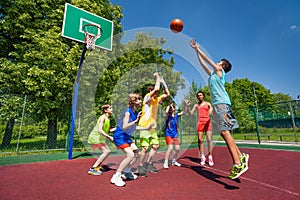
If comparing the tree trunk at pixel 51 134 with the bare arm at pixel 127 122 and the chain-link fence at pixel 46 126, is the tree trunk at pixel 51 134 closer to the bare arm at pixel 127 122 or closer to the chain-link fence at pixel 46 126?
the chain-link fence at pixel 46 126

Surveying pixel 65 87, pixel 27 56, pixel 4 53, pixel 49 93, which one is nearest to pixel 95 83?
pixel 65 87

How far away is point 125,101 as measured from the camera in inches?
428

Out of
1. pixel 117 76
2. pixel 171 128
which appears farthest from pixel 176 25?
pixel 117 76

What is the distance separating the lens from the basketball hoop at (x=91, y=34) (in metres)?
6.33

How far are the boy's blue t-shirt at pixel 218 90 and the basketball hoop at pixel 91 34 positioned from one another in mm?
5026

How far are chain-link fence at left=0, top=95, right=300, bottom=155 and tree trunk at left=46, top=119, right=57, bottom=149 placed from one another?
0.29 feet

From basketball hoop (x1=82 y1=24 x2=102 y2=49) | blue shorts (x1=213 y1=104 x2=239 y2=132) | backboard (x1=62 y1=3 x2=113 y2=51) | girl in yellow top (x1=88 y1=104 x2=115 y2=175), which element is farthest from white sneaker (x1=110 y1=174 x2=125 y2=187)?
backboard (x1=62 y1=3 x2=113 y2=51)

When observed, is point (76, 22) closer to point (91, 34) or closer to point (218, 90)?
point (91, 34)

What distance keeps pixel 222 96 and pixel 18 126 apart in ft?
27.7

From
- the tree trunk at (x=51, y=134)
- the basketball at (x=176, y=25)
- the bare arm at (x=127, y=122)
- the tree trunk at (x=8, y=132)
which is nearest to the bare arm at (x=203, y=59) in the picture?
the bare arm at (x=127, y=122)

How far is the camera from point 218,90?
9.74ft

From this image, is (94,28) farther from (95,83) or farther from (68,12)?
(95,83)

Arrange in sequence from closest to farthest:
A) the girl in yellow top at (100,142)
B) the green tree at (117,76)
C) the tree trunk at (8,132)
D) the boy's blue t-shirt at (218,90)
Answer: the boy's blue t-shirt at (218,90) < the girl in yellow top at (100,142) < the tree trunk at (8,132) < the green tree at (117,76)

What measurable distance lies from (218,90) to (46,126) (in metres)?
9.18
